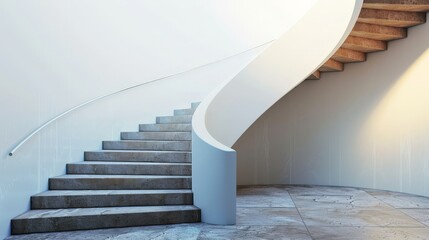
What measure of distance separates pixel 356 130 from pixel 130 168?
500cm

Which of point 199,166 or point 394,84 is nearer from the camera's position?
point 199,166

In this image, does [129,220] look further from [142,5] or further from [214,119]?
[142,5]

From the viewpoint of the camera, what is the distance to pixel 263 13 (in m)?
8.68

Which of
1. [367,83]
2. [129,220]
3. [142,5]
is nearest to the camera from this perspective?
[129,220]

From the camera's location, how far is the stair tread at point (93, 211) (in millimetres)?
3973

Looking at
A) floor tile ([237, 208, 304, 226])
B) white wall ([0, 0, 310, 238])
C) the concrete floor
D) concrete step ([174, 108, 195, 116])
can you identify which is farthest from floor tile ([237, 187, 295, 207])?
white wall ([0, 0, 310, 238])

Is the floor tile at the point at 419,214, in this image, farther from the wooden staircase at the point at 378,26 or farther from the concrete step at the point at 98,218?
the wooden staircase at the point at 378,26

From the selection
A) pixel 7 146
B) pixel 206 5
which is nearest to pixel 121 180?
pixel 7 146

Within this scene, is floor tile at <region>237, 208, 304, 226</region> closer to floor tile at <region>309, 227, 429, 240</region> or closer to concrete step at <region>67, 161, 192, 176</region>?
floor tile at <region>309, 227, 429, 240</region>

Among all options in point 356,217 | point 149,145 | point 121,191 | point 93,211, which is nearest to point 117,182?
point 121,191

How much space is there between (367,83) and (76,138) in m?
5.64

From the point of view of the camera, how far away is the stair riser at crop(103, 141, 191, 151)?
18.4 ft

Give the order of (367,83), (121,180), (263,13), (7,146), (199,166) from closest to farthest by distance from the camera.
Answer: (7,146) → (199,166) → (121,180) → (367,83) → (263,13)

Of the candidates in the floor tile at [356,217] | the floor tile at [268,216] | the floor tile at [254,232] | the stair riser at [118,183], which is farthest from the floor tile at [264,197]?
the floor tile at [254,232]
